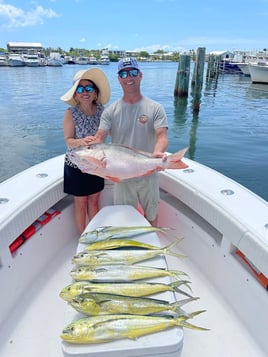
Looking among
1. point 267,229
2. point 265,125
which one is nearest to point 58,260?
point 267,229

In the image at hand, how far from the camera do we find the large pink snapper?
1.98m

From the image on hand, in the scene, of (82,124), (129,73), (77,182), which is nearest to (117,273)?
(77,182)

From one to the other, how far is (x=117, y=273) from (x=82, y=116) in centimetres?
135

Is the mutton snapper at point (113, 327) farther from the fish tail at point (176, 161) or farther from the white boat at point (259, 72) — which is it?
the white boat at point (259, 72)

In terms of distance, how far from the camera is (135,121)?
2.27m

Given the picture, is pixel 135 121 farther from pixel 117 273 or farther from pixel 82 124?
pixel 117 273

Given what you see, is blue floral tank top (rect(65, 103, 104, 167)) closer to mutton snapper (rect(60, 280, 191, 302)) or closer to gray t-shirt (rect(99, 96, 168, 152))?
gray t-shirt (rect(99, 96, 168, 152))

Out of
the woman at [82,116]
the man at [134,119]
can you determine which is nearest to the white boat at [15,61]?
the woman at [82,116]

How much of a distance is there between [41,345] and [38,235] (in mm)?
822

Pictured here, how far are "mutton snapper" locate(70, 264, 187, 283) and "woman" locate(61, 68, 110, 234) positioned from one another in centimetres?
90

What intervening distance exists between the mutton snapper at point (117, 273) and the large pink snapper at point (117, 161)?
650 millimetres

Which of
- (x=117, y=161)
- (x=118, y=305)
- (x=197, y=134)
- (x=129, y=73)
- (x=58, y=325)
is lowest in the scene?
(x=197, y=134)

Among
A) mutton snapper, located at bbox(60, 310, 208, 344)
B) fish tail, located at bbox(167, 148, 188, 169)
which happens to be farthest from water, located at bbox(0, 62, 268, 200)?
mutton snapper, located at bbox(60, 310, 208, 344)

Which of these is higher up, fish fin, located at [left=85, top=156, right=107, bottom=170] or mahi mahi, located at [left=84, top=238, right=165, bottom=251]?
fish fin, located at [left=85, top=156, right=107, bottom=170]
